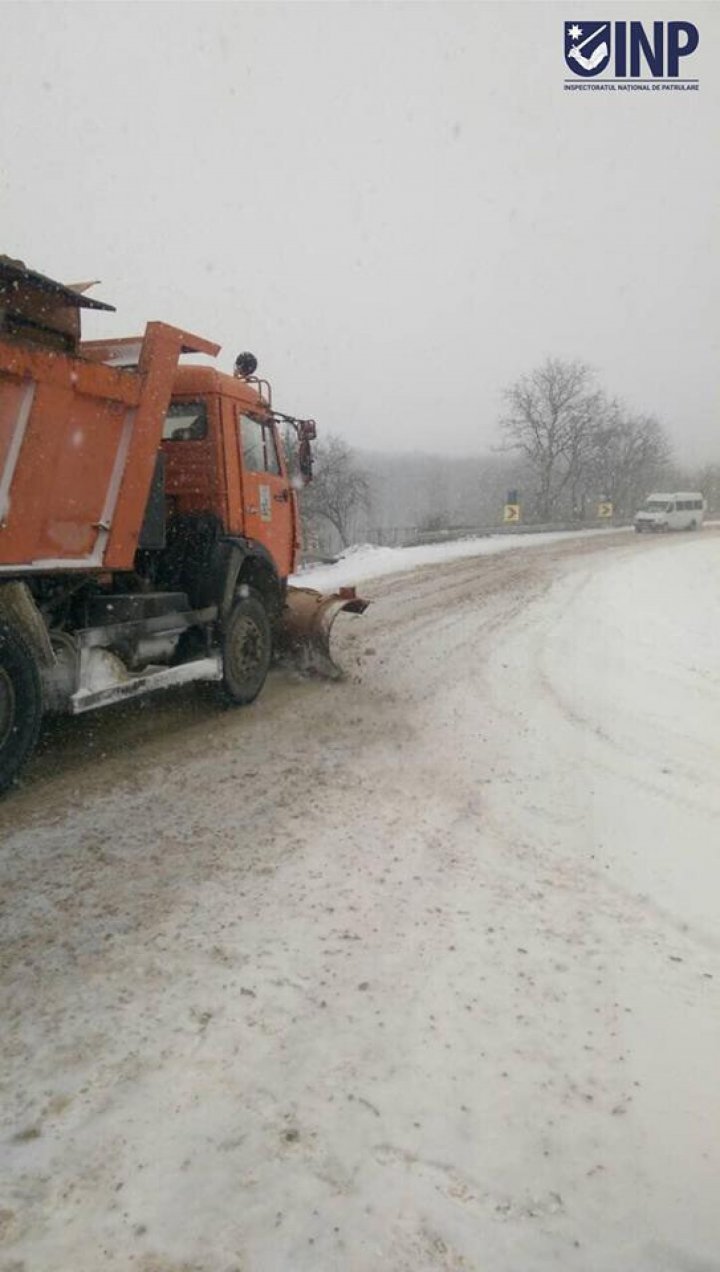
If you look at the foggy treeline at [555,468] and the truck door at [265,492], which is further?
the foggy treeline at [555,468]

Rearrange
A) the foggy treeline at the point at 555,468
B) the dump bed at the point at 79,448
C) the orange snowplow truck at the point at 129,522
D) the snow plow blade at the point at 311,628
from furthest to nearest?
the foggy treeline at the point at 555,468
the snow plow blade at the point at 311,628
the orange snowplow truck at the point at 129,522
the dump bed at the point at 79,448

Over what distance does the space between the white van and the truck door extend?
33.3 meters

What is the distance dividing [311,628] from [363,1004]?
5.32 meters

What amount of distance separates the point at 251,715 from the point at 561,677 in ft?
10.3

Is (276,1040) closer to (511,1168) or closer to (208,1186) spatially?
(208,1186)

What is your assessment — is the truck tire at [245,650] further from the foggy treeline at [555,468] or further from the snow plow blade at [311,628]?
the foggy treeline at [555,468]

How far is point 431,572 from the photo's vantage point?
1852 cm

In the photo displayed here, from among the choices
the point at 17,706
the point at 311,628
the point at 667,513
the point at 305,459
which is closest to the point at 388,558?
the point at 305,459

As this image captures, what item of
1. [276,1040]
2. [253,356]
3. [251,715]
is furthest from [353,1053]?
[253,356]

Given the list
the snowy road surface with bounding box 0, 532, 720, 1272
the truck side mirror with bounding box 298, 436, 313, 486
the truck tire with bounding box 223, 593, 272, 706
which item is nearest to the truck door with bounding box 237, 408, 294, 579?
the truck side mirror with bounding box 298, 436, 313, 486

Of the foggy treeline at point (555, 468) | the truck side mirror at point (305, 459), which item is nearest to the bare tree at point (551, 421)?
the foggy treeline at point (555, 468)

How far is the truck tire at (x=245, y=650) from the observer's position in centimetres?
655

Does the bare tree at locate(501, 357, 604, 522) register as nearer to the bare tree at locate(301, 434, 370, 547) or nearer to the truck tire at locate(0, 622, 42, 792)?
the bare tree at locate(301, 434, 370, 547)

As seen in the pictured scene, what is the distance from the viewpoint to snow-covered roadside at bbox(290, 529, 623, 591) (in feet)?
56.4
